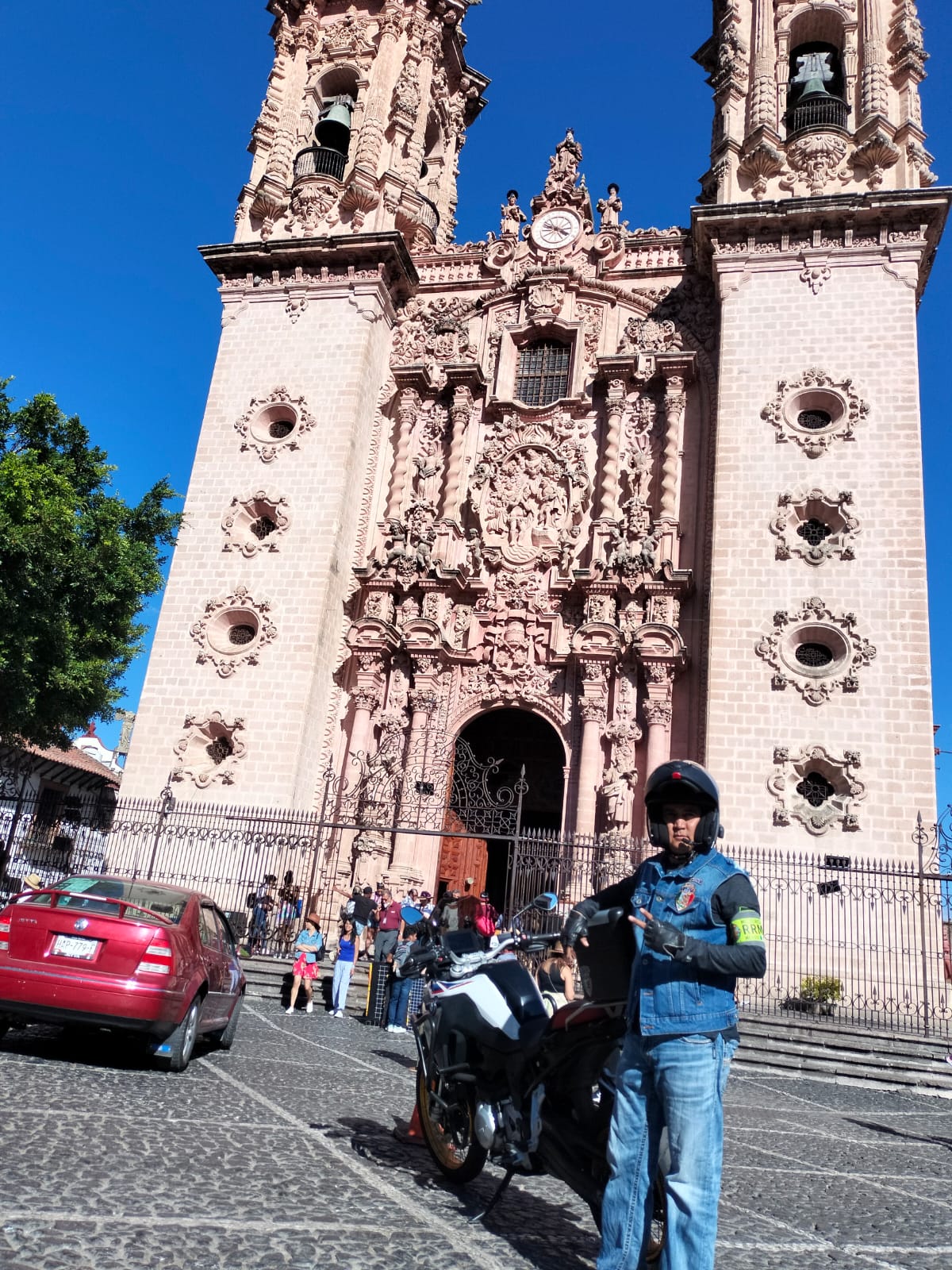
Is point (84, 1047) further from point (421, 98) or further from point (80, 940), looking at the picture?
point (421, 98)

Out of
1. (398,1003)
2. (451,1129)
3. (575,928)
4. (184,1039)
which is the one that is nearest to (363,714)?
(398,1003)

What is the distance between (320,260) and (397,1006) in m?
16.2

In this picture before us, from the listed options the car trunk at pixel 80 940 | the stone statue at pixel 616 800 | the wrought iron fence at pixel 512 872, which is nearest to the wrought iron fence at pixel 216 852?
the wrought iron fence at pixel 512 872

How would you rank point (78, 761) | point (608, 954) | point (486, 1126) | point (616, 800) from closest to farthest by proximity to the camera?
point (608, 954) < point (486, 1126) < point (616, 800) < point (78, 761)

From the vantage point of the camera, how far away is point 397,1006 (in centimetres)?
1176

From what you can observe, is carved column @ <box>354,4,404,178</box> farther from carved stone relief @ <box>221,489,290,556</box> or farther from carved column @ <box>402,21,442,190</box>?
carved stone relief @ <box>221,489,290,556</box>

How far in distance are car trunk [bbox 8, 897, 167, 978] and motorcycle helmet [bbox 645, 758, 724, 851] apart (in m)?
4.28

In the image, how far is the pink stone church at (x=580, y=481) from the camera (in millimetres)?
16391

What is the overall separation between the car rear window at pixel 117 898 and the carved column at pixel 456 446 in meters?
13.4

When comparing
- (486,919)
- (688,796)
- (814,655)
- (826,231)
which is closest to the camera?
(688,796)

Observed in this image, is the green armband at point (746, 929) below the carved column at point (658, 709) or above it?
below

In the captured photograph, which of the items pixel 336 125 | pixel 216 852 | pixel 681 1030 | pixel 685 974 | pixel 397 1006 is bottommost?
pixel 397 1006

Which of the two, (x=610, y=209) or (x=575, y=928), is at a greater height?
(x=610, y=209)

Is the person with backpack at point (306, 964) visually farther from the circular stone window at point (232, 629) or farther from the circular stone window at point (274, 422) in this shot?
the circular stone window at point (274, 422)
